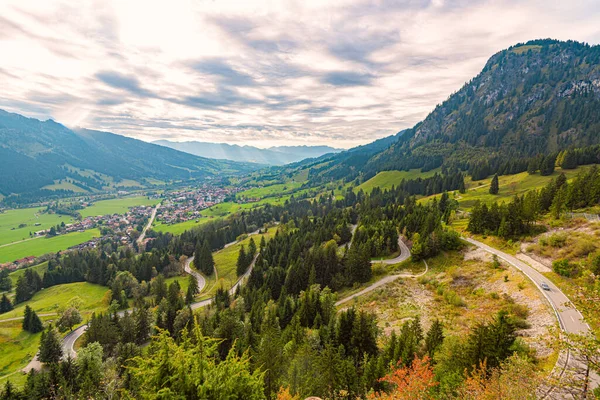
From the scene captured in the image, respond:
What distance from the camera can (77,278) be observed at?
137 metres

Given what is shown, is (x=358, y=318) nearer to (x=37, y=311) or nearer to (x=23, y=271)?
(x=37, y=311)

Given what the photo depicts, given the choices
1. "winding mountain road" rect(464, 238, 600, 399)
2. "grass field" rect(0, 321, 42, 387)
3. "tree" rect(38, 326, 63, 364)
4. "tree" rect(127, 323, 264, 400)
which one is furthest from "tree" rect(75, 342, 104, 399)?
"winding mountain road" rect(464, 238, 600, 399)

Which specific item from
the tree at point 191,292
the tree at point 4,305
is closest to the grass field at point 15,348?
the tree at point 4,305

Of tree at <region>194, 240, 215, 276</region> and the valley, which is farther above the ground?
the valley

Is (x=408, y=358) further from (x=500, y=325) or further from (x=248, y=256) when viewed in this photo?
(x=248, y=256)

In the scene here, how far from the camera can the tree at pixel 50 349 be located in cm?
6372

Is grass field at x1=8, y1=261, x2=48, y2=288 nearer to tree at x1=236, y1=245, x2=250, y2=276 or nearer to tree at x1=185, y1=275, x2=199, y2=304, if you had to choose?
tree at x1=185, y1=275, x2=199, y2=304

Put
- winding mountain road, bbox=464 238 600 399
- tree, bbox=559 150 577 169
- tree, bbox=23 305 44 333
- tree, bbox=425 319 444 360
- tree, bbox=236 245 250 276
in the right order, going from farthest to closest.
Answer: tree, bbox=559 150 577 169 → tree, bbox=236 245 250 276 → tree, bbox=23 305 44 333 → tree, bbox=425 319 444 360 → winding mountain road, bbox=464 238 600 399

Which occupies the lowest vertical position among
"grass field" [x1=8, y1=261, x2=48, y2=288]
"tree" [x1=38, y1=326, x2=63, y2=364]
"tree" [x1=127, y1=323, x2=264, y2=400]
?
"grass field" [x1=8, y1=261, x2=48, y2=288]

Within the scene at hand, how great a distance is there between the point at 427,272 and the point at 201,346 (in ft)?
227

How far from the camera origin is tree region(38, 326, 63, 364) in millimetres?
63719

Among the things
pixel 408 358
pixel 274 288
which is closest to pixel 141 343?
pixel 274 288

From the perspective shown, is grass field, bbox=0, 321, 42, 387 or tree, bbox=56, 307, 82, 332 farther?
tree, bbox=56, 307, 82, 332

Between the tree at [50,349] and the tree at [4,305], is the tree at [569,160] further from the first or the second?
the tree at [4,305]
